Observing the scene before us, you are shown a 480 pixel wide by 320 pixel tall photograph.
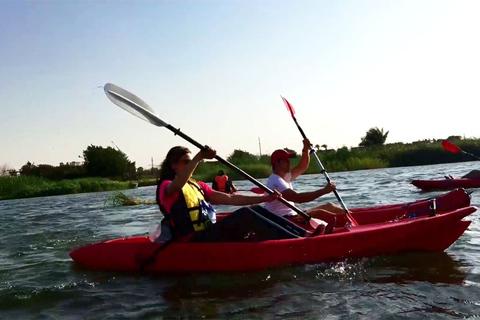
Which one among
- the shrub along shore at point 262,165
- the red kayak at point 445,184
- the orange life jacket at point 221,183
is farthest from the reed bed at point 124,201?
the shrub along shore at point 262,165

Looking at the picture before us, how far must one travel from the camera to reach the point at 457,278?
14.2 feet

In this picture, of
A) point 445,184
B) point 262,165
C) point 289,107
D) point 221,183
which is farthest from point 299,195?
point 262,165

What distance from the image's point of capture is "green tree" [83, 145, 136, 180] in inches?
1380

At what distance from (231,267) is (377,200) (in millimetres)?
7248

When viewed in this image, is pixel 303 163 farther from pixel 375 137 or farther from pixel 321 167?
pixel 375 137

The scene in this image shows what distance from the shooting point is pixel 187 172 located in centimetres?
442

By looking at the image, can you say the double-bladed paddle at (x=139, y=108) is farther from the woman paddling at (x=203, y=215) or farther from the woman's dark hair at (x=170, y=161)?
the woman's dark hair at (x=170, y=161)

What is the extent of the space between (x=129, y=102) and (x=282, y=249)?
2.22m

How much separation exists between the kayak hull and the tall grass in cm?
2091

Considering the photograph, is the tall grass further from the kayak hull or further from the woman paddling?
the woman paddling

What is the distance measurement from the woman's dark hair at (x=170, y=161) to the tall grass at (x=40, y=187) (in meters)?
21.7

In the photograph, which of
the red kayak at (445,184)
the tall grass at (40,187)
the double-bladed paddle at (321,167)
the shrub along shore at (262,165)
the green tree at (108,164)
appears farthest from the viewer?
the green tree at (108,164)

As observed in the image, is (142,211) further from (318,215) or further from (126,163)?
(126,163)

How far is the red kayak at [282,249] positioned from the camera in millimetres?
4918
